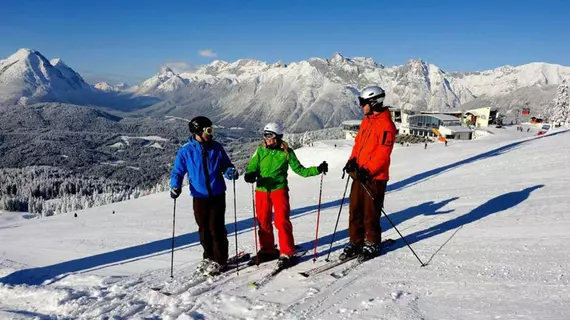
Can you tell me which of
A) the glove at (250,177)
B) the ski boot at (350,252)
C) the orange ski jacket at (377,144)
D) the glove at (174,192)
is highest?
the orange ski jacket at (377,144)

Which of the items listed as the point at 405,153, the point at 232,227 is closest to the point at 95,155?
the point at 405,153

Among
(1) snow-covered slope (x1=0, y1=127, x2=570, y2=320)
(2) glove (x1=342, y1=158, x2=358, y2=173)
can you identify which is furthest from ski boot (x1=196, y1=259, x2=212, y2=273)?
(2) glove (x1=342, y1=158, x2=358, y2=173)

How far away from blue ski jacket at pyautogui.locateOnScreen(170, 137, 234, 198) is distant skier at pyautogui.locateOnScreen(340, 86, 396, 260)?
1938 millimetres

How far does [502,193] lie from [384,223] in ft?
15.5

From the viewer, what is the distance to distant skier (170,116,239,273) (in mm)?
6062

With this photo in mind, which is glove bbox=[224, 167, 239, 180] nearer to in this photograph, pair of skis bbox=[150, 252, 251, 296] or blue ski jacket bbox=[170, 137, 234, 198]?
blue ski jacket bbox=[170, 137, 234, 198]

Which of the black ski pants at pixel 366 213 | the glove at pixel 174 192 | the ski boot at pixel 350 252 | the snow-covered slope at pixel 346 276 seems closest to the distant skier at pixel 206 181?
the glove at pixel 174 192

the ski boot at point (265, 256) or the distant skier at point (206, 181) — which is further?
the ski boot at point (265, 256)

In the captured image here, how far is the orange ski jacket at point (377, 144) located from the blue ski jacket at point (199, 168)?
7.16 ft

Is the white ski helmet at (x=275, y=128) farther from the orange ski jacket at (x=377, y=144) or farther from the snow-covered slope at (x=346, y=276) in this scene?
the snow-covered slope at (x=346, y=276)

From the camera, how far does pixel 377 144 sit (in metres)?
6.30

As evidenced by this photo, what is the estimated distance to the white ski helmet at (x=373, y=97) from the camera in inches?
247

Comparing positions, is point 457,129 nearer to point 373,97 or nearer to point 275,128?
point 373,97

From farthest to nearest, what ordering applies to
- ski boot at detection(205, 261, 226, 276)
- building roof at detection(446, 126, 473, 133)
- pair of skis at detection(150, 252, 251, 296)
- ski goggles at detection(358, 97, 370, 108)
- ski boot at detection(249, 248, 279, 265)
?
building roof at detection(446, 126, 473, 133) < ski boot at detection(249, 248, 279, 265) < ski goggles at detection(358, 97, 370, 108) < ski boot at detection(205, 261, 226, 276) < pair of skis at detection(150, 252, 251, 296)
